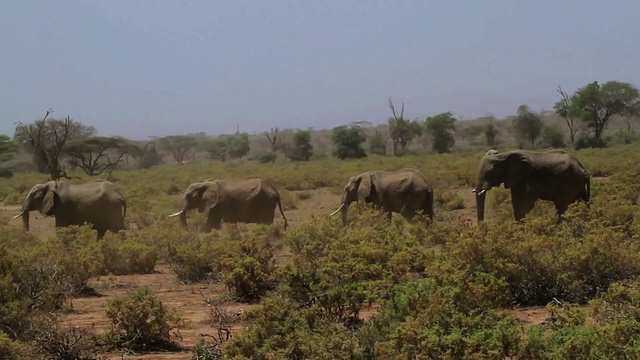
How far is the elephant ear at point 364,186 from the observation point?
16.6 metres

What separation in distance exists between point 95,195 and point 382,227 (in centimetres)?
719

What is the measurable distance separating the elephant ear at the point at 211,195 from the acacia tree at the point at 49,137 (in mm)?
17749

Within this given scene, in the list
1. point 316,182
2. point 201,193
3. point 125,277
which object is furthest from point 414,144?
point 125,277

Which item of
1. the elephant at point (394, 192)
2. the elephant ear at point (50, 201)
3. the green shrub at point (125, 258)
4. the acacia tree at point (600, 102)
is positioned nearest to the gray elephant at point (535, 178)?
the elephant at point (394, 192)

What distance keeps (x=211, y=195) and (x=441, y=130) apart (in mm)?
50920

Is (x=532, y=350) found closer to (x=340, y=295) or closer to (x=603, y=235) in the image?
(x=340, y=295)

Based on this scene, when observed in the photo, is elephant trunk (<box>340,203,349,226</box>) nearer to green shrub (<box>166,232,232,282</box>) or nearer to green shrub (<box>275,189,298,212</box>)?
green shrub (<box>166,232,232,282</box>)

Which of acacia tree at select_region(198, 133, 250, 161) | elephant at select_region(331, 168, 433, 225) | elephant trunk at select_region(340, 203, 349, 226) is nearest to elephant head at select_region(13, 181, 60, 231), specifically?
elephant at select_region(331, 168, 433, 225)

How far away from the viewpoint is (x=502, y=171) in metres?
15.1

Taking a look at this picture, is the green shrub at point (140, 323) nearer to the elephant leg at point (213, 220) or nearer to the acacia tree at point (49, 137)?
the elephant leg at point (213, 220)

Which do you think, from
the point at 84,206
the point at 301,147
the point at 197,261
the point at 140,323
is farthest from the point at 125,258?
the point at 301,147

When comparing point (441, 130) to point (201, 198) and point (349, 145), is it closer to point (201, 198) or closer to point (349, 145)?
point (349, 145)

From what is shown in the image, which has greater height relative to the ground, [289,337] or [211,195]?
[211,195]

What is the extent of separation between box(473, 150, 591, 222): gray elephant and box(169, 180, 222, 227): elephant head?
5.85 m
